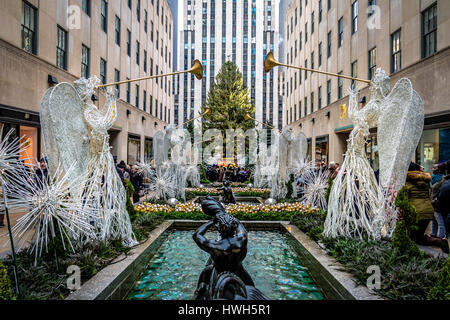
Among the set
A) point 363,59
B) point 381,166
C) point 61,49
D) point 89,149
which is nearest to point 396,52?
point 363,59

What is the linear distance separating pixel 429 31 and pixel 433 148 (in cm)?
474

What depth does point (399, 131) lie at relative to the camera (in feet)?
16.4

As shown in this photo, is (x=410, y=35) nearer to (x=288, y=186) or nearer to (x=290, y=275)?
(x=288, y=186)

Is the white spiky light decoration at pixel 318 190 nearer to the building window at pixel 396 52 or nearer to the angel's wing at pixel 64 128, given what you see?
the angel's wing at pixel 64 128

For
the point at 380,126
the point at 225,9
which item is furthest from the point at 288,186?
the point at 225,9

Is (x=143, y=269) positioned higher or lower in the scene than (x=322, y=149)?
lower

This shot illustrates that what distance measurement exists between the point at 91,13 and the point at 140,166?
11.1 m

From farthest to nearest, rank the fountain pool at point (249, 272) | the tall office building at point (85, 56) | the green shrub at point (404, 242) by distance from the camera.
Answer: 1. the tall office building at point (85, 56)
2. the green shrub at point (404, 242)
3. the fountain pool at point (249, 272)

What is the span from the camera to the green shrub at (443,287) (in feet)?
10.1

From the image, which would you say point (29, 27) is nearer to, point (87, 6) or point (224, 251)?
point (87, 6)

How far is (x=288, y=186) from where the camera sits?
12336mm

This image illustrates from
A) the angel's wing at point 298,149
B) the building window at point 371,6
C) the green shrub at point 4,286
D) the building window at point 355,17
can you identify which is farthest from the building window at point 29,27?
the building window at point 355,17

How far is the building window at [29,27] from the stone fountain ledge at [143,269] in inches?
393

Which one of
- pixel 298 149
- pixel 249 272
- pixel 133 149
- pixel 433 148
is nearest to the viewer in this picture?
pixel 249 272
